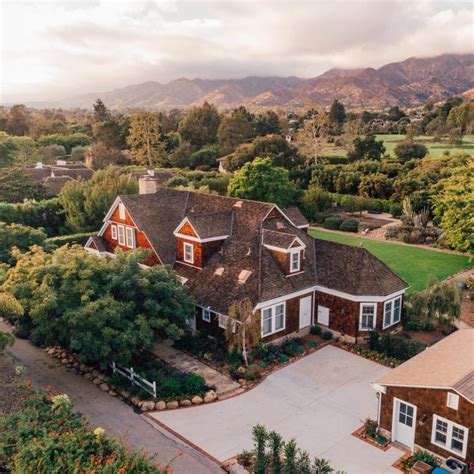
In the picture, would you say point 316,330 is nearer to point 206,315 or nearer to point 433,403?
point 206,315

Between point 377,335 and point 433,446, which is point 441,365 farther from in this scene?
point 377,335

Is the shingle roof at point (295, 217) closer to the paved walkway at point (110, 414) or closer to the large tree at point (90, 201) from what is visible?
the paved walkway at point (110, 414)

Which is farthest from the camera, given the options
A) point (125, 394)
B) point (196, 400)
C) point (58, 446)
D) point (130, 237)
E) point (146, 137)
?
point (146, 137)

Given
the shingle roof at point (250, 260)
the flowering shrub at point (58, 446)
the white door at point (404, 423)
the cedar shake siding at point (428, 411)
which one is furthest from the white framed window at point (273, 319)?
the flowering shrub at point (58, 446)

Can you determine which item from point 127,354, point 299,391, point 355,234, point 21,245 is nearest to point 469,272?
point 355,234

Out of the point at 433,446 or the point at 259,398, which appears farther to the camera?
the point at 259,398

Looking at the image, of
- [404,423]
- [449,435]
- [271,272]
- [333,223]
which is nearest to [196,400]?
[271,272]
